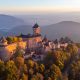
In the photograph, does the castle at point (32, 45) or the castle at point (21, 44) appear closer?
the castle at point (21, 44)

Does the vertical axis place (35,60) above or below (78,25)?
above

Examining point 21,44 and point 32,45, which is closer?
point 21,44

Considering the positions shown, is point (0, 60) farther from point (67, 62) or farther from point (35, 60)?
point (67, 62)

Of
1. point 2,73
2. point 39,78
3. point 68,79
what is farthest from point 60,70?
point 2,73

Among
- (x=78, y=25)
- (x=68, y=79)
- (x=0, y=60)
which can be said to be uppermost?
(x=0, y=60)

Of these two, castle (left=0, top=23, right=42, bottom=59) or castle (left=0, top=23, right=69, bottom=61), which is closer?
castle (left=0, top=23, right=42, bottom=59)

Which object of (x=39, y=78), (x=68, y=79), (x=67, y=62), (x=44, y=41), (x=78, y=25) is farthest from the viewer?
(x=78, y=25)

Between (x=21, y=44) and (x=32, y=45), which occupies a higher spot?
(x=21, y=44)

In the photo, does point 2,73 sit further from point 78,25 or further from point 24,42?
point 78,25

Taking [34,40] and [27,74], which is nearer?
[27,74]

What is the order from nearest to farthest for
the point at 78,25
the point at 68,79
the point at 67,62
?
the point at 68,79 → the point at 67,62 → the point at 78,25
